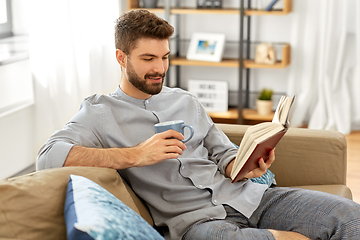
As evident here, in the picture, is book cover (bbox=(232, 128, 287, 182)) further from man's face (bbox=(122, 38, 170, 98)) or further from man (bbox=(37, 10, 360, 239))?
man's face (bbox=(122, 38, 170, 98))

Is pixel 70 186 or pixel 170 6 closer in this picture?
pixel 70 186

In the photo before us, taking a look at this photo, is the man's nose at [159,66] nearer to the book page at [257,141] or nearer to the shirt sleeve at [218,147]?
the shirt sleeve at [218,147]

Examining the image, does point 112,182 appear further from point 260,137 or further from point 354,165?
point 354,165

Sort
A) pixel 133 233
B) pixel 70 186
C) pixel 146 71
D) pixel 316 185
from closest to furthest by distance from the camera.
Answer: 1. pixel 133 233
2. pixel 70 186
3. pixel 146 71
4. pixel 316 185

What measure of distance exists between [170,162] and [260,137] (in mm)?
323

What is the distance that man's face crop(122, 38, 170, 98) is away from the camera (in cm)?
149

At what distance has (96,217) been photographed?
0.87 meters

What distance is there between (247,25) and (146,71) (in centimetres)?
249

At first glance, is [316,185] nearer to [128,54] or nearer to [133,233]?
[128,54]

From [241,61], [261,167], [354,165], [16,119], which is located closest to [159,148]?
[261,167]

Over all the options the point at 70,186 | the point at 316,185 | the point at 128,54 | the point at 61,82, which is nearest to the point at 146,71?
the point at 128,54

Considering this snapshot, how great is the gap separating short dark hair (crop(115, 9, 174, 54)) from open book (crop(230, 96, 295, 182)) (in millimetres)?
461

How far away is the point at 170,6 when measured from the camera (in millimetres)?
3625

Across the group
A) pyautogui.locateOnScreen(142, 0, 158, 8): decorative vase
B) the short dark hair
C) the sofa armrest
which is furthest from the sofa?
pyautogui.locateOnScreen(142, 0, 158, 8): decorative vase
